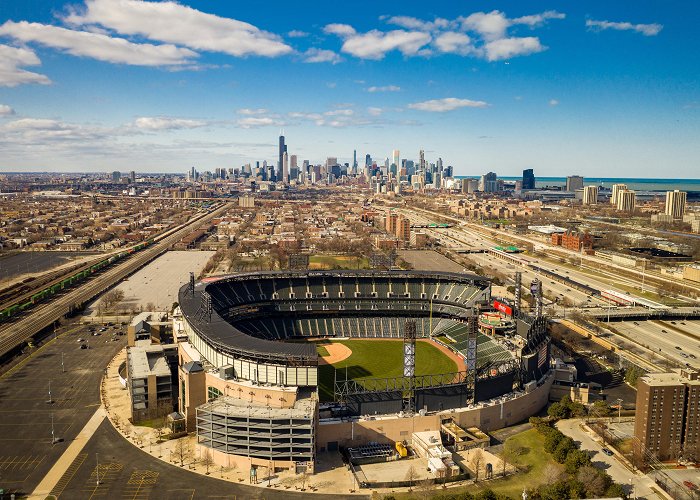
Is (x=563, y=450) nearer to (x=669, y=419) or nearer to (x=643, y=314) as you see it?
(x=669, y=419)

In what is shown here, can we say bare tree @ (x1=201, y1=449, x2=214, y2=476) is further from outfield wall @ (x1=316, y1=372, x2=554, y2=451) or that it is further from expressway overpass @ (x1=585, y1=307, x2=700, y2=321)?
expressway overpass @ (x1=585, y1=307, x2=700, y2=321)

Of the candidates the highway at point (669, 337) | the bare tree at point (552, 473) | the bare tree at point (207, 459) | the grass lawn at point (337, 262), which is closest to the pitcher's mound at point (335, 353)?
the bare tree at point (207, 459)

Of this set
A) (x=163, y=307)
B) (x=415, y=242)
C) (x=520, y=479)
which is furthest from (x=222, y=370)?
(x=415, y=242)

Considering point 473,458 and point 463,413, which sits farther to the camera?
point 463,413

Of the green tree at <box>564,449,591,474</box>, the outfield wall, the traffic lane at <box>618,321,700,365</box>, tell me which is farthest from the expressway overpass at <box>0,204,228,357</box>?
the traffic lane at <box>618,321,700,365</box>

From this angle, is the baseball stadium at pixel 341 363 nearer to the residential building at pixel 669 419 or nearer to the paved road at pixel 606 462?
the paved road at pixel 606 462

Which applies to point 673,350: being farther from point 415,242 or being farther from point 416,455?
point 415,242
